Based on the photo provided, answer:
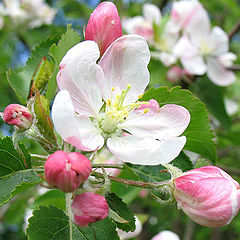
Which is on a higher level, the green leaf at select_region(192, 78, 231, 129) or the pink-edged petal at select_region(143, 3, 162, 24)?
the pink-edged petal at select_region(143, 3, 162, 24)

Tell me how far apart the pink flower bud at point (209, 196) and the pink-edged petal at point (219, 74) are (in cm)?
164

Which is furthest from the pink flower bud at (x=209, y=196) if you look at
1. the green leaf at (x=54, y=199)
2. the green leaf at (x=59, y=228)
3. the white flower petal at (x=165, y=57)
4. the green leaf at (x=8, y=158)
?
the white flower petal at (x=165, y=57)

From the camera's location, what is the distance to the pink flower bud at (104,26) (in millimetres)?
979

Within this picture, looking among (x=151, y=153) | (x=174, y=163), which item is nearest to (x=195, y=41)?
(x=174, y=163)

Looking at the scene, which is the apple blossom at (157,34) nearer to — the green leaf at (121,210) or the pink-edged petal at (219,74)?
the pink-edged petal at (219,74)

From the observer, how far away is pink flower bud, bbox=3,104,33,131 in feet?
2.99

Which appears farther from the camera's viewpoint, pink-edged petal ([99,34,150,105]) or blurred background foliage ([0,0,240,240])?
blurred background foliage ([0,0,240,240])

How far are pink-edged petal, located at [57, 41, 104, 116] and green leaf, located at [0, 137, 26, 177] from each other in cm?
19

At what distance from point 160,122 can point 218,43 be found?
1.70 meters

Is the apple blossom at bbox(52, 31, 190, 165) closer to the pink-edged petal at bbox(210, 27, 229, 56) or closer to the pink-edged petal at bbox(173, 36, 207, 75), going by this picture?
the pink-edged petal at bbox(173, 36, 207, 75)

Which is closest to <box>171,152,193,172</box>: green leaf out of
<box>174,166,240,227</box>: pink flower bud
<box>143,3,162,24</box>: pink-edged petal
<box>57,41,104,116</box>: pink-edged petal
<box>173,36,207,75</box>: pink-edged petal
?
<box>174,166,240,227</box>: pink flower bud

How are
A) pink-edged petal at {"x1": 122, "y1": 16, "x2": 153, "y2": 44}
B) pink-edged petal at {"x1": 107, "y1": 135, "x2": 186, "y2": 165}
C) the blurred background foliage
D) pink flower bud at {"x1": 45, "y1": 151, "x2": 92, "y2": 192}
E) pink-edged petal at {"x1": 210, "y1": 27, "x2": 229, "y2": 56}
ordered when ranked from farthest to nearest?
pink-edged petal at {"x1": 122, "y1": 16, "x2": 153, "y2": 44}
pink-edged petal at {"x1": 210, "y1": 27, "x2": 229, "y2": 56}
the blurred background foliage
pink-edged petal at {"x1": 107, "y1": 135, "x2": 186, "y2": 165}
pink flower bud at {"x1": 45, "y1": 151, "x2": 92, "y2": 192}

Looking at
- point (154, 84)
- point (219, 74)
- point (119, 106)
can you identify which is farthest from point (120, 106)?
point (219, 74)

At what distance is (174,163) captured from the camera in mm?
1082
